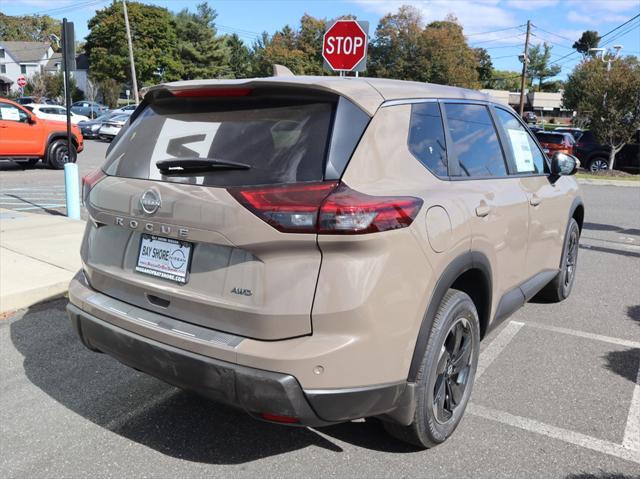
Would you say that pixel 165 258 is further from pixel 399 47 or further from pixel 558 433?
pixel 399 47

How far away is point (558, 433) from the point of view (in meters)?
3.16

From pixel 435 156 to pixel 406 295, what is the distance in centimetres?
90

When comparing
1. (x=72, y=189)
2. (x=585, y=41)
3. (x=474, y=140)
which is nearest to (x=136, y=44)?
(x=72, y=189)

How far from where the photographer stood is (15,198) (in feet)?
35.7

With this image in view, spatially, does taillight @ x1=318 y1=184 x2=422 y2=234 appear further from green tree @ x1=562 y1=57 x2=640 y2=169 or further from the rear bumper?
green tree @ x1=562 y1=57 x2=640 y2=169

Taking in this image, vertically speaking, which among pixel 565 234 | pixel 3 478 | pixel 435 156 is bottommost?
pixel 3 478

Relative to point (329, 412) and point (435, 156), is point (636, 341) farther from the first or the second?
point (329, 412)

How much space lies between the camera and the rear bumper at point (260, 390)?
7.51 ft

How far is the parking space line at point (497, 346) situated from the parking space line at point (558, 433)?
49 cm

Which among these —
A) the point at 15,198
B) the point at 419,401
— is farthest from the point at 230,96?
the point at 15,198

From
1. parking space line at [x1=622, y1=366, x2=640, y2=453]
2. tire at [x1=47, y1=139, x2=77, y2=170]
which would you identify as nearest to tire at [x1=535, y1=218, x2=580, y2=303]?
parking space line at [x1=622, y1=366, x2=640, y2=453]

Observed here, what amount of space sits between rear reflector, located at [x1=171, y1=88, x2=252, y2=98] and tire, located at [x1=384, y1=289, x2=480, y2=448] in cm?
140

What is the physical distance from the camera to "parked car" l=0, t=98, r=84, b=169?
14.4 metres

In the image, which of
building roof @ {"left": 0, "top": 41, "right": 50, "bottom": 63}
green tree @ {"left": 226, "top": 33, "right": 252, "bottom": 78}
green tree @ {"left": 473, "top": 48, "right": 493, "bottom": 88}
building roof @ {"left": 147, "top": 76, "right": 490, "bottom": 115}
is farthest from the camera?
green tree @ {"left": 473, "top": 48, "right": 493, "bottom": 88}
